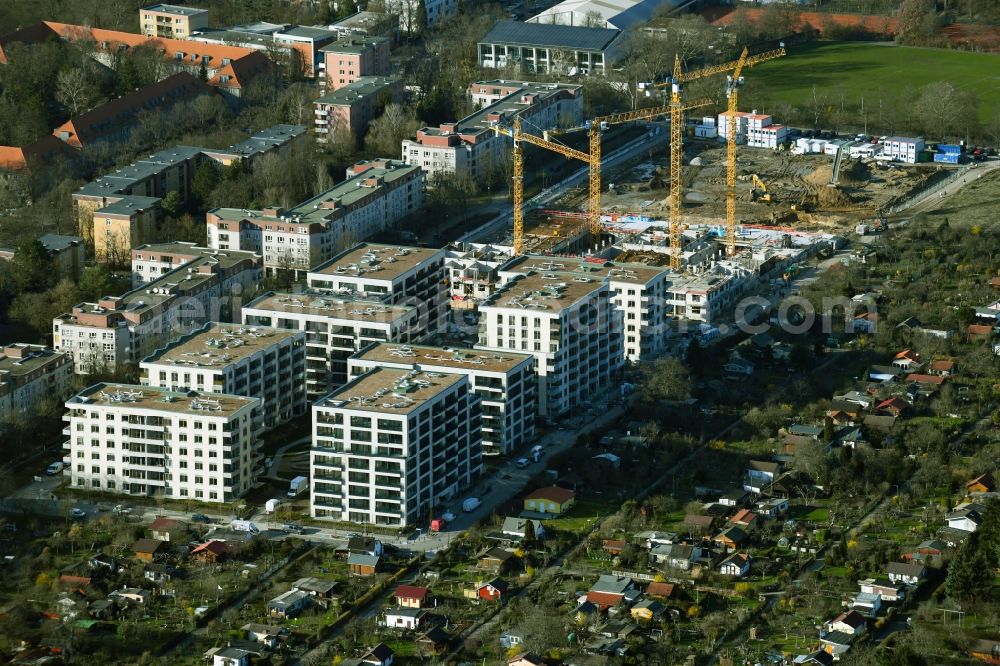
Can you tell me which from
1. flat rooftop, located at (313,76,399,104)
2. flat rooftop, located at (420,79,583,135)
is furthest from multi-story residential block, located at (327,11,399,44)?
flat rooftop, located at (420,79,583,135)

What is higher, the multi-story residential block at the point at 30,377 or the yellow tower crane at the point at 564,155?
the yellow tower crane at the point at 564,155

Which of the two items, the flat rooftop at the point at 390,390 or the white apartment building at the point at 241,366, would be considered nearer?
the flat rooftop at the point at 390,390

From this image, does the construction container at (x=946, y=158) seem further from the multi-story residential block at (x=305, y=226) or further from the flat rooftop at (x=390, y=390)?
the flat rooftop at (x=390, y=390)

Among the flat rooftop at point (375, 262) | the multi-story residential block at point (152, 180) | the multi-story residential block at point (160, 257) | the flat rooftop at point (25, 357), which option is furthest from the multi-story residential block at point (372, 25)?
the flat rooftop at point (25, 357)

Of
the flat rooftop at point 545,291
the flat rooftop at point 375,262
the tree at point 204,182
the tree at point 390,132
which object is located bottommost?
the flat rooftop at point 545,291

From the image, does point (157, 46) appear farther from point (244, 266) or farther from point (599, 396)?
point (599, 396)

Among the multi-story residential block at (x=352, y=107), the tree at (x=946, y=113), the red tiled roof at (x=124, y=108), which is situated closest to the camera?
the red tiled roof at (x=124, y=108)

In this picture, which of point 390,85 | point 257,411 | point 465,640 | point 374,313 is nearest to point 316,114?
point 390,85
